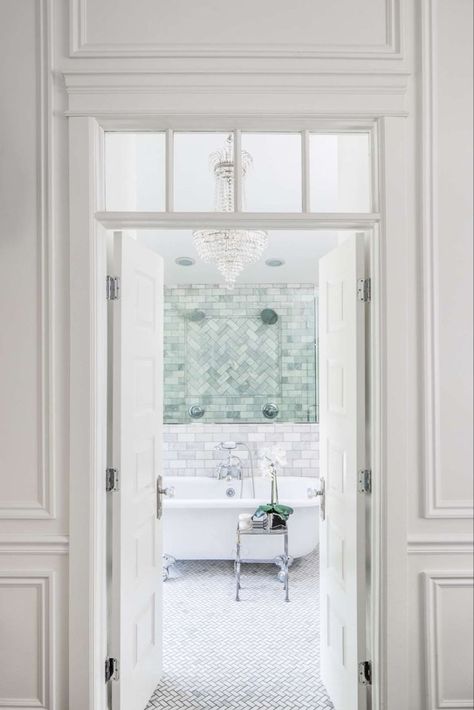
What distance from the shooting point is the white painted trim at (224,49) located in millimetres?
1847

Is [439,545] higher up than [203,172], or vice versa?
[203,172]

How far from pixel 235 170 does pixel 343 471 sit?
1263 millimetres

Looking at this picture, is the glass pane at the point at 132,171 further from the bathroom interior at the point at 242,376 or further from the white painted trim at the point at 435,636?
the bathroom interior at the point at 242,376

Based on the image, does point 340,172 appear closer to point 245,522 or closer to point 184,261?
point 245,522

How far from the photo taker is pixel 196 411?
4863 mm

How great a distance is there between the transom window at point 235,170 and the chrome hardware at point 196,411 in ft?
10.2

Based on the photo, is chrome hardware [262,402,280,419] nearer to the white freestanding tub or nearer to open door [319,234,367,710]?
the white freestanding tub

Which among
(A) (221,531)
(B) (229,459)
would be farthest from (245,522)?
(B) (229,459)

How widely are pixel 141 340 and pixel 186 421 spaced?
280 centimetres

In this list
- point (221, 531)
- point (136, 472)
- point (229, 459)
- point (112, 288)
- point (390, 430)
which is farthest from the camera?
point (229, 459)

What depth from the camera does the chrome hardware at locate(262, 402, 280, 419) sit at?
486 centimetres

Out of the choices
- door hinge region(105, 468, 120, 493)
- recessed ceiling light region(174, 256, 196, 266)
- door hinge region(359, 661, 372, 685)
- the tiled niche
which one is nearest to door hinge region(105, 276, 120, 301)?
door hinge region(105, 468, 120, 493)

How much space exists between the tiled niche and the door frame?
9.87 feet

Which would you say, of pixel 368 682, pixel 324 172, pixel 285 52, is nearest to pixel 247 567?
pixel 368 682
